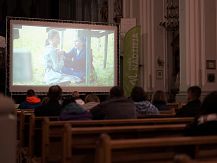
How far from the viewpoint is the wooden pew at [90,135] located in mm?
3736

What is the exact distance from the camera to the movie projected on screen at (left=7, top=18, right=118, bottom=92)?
12367 mm

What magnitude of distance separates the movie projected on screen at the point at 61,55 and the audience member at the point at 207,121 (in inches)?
375

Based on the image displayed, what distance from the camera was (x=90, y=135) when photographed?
4109mm

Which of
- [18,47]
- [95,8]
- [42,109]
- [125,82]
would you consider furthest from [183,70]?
[95,8]

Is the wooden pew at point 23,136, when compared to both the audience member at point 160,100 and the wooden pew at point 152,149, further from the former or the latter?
the wooden pew at point 152,149

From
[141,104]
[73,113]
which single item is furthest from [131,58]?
[73,113]

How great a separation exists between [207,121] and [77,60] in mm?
9923

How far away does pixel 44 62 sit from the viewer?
12703mm

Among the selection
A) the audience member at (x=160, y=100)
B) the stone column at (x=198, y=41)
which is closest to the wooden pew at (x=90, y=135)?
the audience member at (x=160, y=100)

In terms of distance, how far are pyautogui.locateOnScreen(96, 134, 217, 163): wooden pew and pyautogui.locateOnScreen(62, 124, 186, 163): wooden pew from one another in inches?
20.3

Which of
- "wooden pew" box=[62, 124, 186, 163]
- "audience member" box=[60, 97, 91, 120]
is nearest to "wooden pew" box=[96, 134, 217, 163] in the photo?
"wooden pew" box=[62, 124, 186, 163]

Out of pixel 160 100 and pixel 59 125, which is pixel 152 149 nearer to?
pixel 59 125

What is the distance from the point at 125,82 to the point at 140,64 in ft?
3.18

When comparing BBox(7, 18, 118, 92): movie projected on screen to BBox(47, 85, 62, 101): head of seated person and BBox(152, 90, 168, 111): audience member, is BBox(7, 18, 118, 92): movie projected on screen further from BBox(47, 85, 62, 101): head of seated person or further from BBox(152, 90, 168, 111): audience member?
BBox(47, 85, 62, 101): head of seated person
